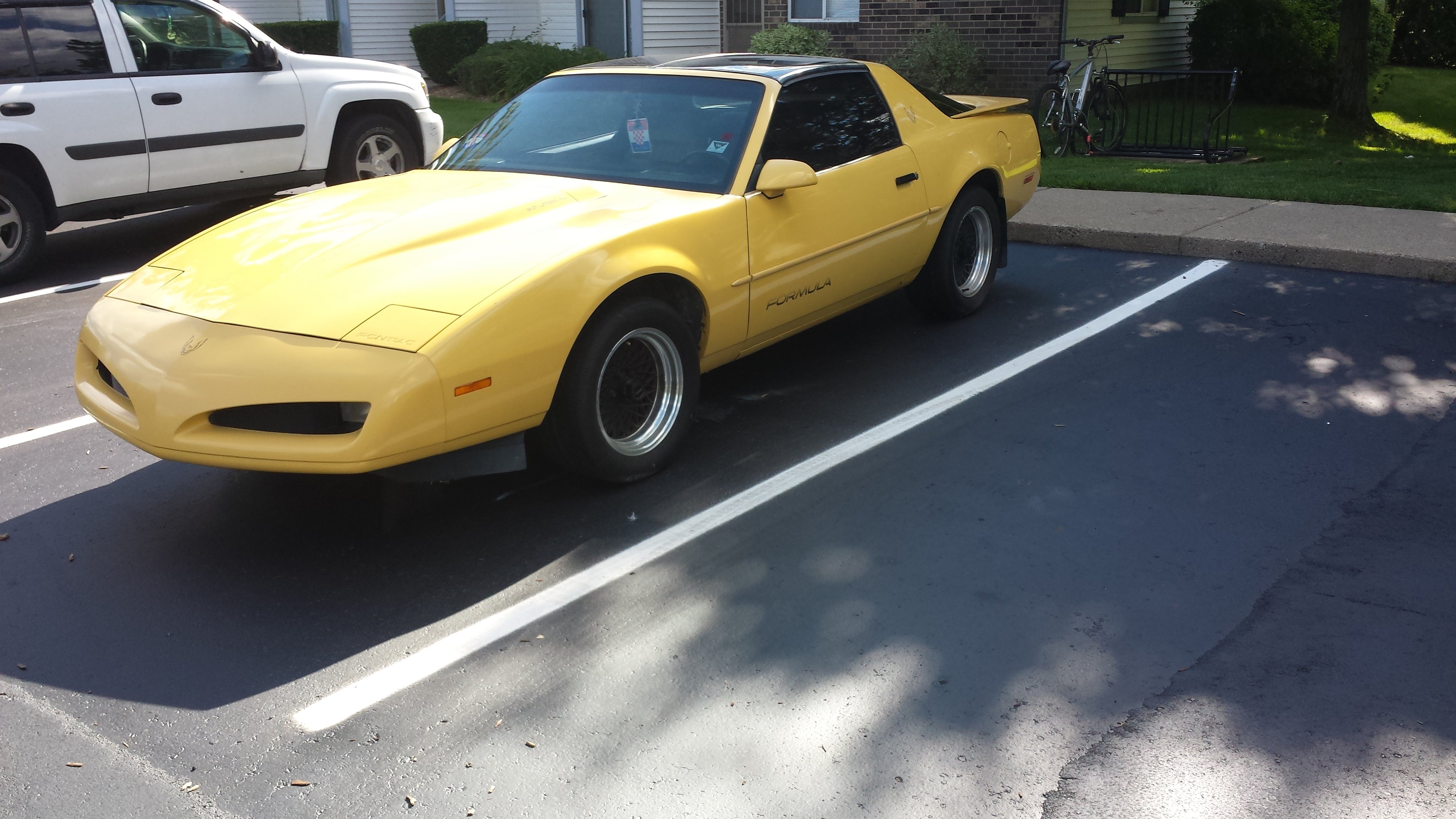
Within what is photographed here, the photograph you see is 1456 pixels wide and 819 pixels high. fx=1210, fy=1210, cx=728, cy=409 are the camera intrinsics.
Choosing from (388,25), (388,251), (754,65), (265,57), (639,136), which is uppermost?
(388,25)

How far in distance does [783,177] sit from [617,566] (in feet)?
5.95

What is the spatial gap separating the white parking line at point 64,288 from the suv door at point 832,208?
4.68 meters

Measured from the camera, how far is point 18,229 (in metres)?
7.89

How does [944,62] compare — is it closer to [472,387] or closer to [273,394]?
[472,387]

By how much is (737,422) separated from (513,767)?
2.55 metres

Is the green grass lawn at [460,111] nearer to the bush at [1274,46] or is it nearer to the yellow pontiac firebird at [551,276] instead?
the yellow pontiac firebird at [551,276]

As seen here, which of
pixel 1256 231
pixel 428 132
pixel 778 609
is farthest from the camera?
pixel 428 132

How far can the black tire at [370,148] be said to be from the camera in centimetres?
968

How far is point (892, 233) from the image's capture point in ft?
19.1

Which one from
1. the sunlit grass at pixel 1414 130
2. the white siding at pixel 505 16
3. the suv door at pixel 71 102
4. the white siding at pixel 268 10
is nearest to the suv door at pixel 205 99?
the suv door at pixel 71 102

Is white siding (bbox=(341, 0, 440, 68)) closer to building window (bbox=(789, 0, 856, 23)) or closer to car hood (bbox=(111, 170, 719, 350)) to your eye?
building window (bbox=(789, 0, 856, 23))

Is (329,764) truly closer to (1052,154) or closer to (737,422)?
(737,422)

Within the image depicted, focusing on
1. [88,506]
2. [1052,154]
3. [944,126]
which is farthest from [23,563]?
[1052,154]

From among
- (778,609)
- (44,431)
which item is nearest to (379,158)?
(44,431)
